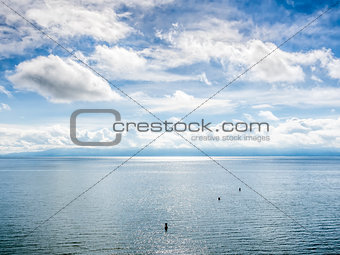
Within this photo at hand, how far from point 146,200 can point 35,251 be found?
3936cm

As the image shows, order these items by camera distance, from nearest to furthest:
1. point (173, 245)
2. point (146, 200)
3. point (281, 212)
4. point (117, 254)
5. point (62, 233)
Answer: point (117, 254)
point (173, 245)
point (62, 233)
point (281, 212)
point (146, 200)

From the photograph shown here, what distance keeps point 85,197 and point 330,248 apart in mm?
61653

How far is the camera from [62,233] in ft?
149

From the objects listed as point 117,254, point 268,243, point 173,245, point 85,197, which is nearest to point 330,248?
point 268,243

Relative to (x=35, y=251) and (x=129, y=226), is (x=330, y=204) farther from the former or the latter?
(x=35, y=251)

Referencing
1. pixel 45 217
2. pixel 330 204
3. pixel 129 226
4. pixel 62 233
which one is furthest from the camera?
pixel 330 204

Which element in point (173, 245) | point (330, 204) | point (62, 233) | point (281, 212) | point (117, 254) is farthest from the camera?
point (330, 204)

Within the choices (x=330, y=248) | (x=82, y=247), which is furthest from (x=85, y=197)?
(x=330, y=248)

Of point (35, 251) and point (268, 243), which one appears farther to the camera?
point (268, 243)

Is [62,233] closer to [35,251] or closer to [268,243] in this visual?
[35,251]

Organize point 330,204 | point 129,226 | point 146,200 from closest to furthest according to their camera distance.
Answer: point 129,226 < point 330,204 < point 146,200

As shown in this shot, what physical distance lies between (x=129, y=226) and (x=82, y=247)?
37.1 feet

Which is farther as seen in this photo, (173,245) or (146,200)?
(146,200)

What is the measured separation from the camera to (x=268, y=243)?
41094 millimetres
